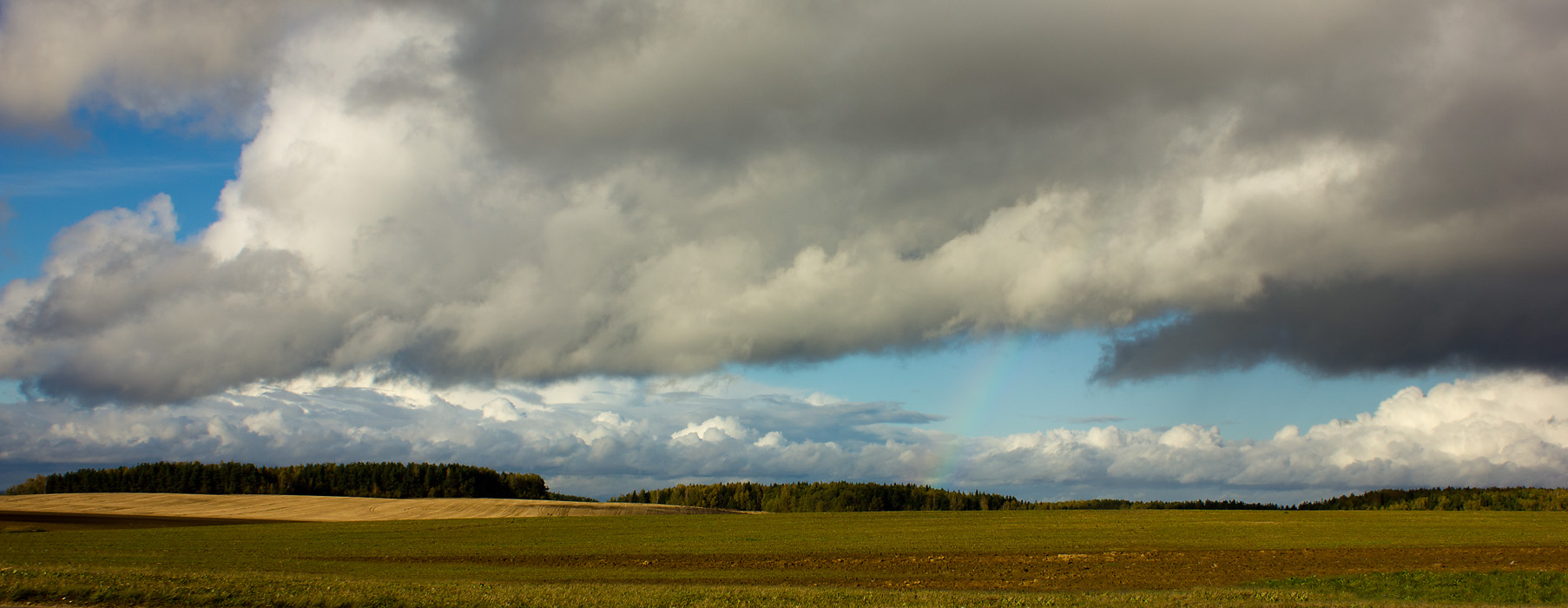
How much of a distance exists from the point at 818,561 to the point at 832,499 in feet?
430

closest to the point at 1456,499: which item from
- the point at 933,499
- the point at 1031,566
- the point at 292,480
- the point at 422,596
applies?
the point at 933,499

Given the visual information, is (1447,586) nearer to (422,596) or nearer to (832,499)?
(422,596)

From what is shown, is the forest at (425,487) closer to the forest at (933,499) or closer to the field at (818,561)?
the forest at (933,499)

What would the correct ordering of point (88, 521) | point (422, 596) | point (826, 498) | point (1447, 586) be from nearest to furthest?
1. point (422, 596)
2. point (1447, 586)
3. point (88, 521)
4. point (826, 498)

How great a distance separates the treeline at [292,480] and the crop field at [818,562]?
320ft

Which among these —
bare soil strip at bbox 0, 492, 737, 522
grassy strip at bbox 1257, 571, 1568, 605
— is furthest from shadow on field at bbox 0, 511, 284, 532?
grassy strip at bbox 1257, 571, 1568, 605

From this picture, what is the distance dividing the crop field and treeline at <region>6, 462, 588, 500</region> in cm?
9739

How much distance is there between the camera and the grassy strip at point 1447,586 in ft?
99.9

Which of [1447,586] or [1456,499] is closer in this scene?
[1447,586]

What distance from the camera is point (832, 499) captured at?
17750 cm

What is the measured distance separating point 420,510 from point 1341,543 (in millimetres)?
103454

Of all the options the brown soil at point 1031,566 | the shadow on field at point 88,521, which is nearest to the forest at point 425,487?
the shadow on field at point 88,521

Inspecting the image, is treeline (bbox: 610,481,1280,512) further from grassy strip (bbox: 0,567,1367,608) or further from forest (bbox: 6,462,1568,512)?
grassy strip (bbox: 0,567,1367,608)

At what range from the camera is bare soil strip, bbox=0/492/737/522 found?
362 ft
